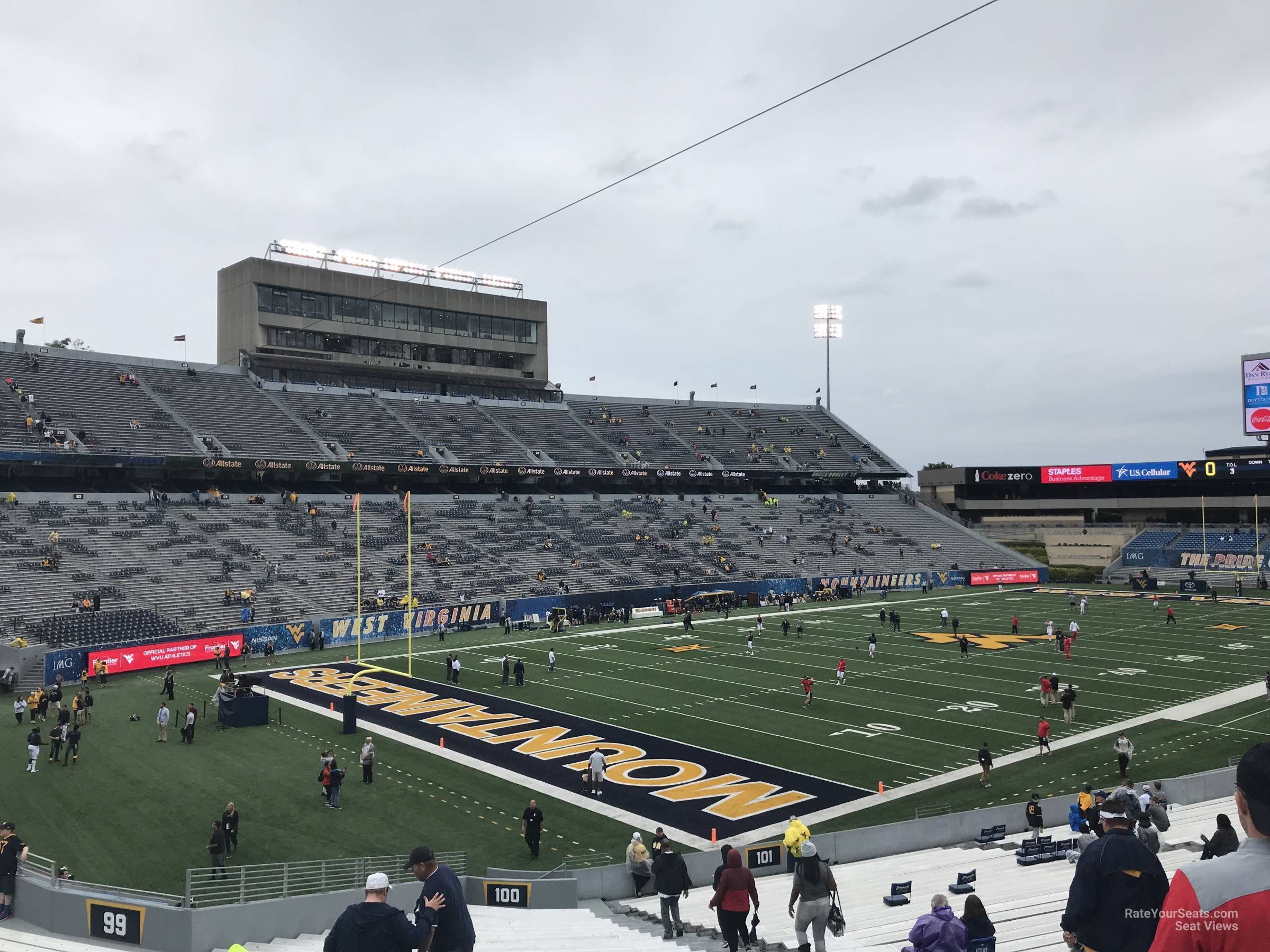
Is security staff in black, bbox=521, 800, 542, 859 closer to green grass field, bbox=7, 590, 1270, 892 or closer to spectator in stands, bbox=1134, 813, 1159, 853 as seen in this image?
green grass field, bbox=7, 590, 1270, 892

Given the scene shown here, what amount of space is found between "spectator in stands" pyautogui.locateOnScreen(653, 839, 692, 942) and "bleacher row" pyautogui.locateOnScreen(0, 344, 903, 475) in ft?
162

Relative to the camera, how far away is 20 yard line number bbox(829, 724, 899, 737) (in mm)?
27016

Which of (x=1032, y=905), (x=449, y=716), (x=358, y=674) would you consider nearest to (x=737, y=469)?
(x=358, y=674)

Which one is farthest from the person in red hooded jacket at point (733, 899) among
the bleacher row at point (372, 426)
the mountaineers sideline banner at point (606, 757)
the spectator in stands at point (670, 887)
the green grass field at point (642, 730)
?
the bleacher row at point (372, 426)

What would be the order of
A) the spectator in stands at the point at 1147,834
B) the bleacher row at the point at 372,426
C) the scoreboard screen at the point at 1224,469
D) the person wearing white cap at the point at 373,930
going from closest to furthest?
the person wearing white cap at the point at 373,930 < the spectator in stands at the point at 1147,834 < the bleacher row at the point at 372,426 < the scoreboard screen at the point at 1224,469

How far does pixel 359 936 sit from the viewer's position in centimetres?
543

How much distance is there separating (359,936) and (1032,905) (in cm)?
878

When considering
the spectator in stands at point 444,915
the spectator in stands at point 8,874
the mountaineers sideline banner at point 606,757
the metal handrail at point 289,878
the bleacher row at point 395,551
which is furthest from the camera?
the bleacher row at point 395,551

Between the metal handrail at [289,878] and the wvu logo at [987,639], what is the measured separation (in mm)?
31248

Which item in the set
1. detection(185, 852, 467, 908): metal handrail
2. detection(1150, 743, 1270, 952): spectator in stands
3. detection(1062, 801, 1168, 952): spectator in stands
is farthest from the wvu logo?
detection(1150, 743, 1270, 952): spectator in stands

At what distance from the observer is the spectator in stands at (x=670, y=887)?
39.5 ft

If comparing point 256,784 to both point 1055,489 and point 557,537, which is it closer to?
point 557,537

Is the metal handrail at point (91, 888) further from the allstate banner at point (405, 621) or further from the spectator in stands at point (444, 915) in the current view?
the allstate banner at point (405, 621)

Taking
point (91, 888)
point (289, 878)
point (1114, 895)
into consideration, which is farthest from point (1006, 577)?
point (1114, 895)
